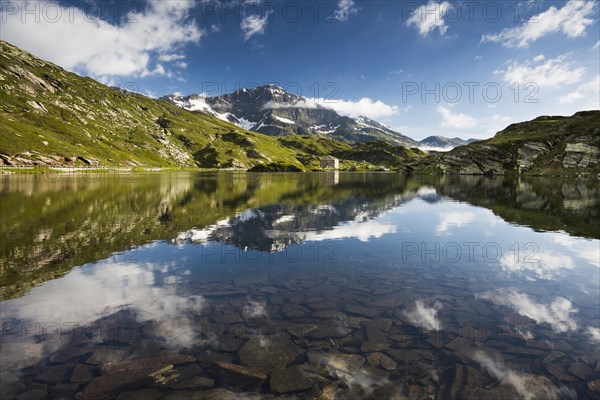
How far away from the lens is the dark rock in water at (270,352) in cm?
1091

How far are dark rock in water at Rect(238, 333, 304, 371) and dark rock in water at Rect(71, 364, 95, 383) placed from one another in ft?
14.7

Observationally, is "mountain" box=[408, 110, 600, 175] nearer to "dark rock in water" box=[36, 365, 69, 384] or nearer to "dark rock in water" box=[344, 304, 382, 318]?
"dark rock in water" box=[344, 304, 382, 318]

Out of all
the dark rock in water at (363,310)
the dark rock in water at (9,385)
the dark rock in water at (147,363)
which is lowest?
the dark rock in water at (147,363)

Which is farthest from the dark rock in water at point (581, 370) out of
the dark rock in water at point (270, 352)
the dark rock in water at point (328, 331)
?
the dark rock in water at point (270, 352)

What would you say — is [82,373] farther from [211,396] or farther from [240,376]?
[240,376]

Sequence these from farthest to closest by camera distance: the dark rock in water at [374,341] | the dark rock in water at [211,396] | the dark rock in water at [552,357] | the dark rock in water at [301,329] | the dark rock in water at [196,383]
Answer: the dark rock in water at [301,329], the dark rock in water at [374,341], the dark rock in water at [552,357], the dark rock in water at [196,383], the dark rock in water at [211,396]

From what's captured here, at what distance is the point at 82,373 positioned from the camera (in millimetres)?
10188

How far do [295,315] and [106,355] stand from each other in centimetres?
712

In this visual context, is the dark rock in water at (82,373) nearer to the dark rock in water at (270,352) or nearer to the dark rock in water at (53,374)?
the dark rock in water at (53,374)

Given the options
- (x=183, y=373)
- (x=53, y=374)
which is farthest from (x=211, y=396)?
(x=53, y=374)

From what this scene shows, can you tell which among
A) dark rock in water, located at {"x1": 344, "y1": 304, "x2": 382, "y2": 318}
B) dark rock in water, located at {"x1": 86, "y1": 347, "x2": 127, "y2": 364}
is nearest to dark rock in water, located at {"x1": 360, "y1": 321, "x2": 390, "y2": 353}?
dark rock in water, located at {"x1": 344, "y1": 304, "x2": 382, "y2": 318}

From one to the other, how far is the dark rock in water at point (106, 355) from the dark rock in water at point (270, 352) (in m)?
3.99

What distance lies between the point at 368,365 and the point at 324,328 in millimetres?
2822

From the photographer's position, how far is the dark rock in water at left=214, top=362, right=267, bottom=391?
9836 mm
